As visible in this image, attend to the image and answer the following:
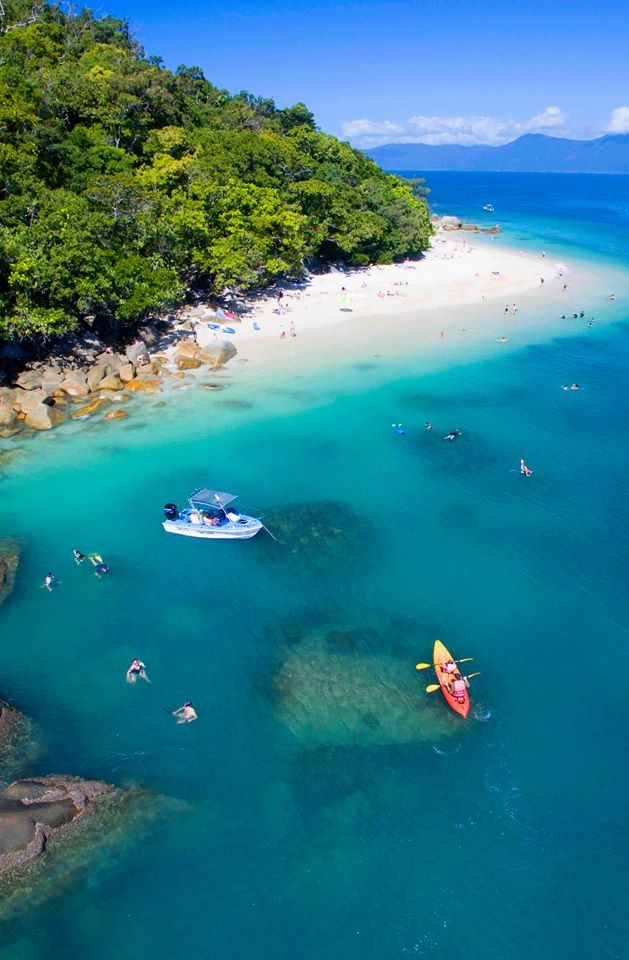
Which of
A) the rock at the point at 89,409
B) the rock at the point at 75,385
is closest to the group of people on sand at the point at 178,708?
the rock at the point at 89,409

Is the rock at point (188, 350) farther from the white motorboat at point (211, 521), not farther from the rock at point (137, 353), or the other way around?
the white motorboat at point (211, 521)

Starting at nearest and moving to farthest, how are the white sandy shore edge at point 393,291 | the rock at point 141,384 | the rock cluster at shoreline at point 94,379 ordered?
the rock cluster at shoreline at point 94,379 → the rock at point 141,384 → the white sandy shore edge at point 393,291

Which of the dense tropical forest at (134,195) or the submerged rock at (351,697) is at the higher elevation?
the dense tropical forest at (134,195)

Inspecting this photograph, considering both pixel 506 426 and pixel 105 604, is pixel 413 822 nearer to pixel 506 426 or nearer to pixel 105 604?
pixel 105 604

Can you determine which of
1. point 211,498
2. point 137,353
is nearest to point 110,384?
point 137,353

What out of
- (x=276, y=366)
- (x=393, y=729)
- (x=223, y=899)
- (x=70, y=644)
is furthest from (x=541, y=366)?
(x=223, y=899)

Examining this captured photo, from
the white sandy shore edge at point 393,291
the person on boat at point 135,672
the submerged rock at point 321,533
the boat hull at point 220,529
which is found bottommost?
the person on boat at point 135,672

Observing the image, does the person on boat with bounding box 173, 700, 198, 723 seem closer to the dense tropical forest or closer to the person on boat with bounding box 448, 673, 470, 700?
the person on boat with bounding box 448, 673, 470, 700
